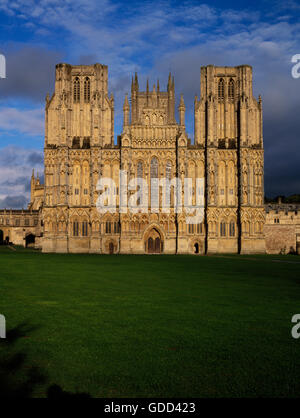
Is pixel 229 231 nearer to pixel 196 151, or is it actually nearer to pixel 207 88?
pixel 196 151

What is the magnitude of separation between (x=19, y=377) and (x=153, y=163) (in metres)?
59.3

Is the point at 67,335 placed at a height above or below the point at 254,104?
below

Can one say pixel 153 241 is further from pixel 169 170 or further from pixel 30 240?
pixel 30 240

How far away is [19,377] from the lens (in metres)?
7.22

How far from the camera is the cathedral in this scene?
6362 cm

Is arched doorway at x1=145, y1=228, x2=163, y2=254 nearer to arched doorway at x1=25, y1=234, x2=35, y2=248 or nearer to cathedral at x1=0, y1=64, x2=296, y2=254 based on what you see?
cathedral at x1=0, y1=64, x2=296, y2=254

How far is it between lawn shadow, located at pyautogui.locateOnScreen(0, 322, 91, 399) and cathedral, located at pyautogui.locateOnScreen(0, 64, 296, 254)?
54.3 metres

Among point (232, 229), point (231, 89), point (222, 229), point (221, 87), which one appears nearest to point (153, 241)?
point (222, 229)

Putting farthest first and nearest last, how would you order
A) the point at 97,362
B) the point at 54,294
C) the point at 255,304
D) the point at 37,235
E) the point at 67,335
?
the point at 37,235, the point at 54,294, the point at 255,304, the point at 67,335, the point at 97,362

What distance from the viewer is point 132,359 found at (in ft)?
26.8

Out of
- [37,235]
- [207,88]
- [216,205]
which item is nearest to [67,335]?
[216,205]

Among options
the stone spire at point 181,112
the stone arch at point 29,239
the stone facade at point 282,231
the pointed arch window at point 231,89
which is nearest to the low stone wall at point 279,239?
the stone facade at point 282,231

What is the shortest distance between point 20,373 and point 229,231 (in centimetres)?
5868

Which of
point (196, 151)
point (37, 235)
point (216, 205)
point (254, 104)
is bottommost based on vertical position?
point (37, 235)
